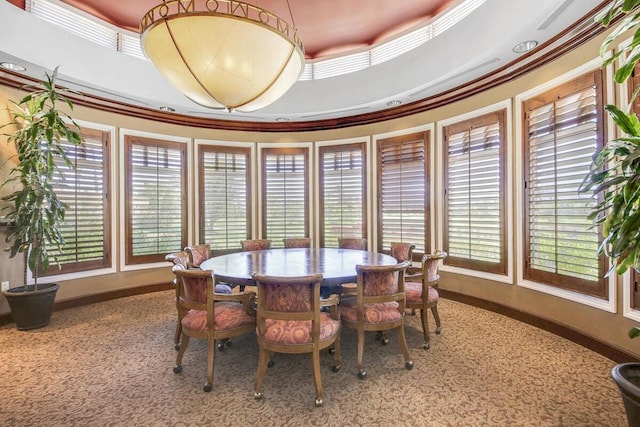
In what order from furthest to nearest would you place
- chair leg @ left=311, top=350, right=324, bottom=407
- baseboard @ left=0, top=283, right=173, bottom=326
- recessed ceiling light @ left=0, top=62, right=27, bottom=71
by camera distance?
baseboard @ left=0, top=283, right=173, bottom=326 < recessed ceiling light @ left=0, top=62, right=27, bottom=71 < chair leg @ left=311, top=350, right=324, bottom=407

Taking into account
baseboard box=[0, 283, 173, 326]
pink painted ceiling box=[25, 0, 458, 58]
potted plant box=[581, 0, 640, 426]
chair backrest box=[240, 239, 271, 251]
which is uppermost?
pink painted ceiling box=[25, 0, 458, 58]

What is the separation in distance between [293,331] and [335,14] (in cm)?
381

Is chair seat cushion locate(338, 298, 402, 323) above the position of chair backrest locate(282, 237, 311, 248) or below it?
below

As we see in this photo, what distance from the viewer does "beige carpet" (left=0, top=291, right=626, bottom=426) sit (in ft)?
6.52

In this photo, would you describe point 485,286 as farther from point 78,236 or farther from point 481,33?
point 78,236

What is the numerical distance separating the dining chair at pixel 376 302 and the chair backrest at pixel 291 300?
1.50ft

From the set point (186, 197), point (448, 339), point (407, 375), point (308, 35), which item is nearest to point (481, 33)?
point (308, 35)

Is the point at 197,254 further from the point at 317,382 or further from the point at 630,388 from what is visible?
the point at 630,388

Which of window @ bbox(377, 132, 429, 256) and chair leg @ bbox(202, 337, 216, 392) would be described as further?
window @ bbox(377, 132, 429, 256)

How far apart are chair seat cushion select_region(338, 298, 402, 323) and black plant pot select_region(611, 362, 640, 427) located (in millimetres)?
1319

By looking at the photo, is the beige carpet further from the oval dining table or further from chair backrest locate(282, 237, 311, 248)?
chair backrest locate(282, 237, 311, 248)

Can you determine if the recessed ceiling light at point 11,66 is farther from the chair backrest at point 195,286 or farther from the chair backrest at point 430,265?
the chair backrest at point 430,265

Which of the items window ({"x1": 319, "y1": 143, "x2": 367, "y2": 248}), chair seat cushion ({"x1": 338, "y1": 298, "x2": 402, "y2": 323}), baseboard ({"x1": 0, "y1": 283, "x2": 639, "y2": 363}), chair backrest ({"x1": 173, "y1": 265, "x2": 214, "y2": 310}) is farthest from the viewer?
window ({"x1": 319, "y1": 143, "x2": 367, "y2": 248})

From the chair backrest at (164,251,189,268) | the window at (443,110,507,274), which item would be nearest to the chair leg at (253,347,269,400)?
the chair backrest at (164,251,189,268)
